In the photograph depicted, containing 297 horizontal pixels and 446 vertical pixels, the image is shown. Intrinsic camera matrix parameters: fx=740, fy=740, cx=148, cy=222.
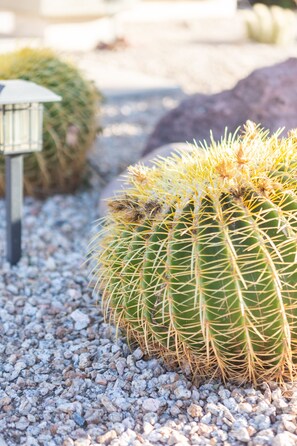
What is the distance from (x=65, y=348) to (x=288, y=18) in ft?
29.9

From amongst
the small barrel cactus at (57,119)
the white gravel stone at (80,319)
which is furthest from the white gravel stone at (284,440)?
the small barrel cactus at (57,119)

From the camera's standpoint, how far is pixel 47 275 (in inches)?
135

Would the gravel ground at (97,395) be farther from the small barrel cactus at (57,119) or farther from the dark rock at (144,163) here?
the small barrel cactus at (57,119)

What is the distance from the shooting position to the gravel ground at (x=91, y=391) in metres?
2.19

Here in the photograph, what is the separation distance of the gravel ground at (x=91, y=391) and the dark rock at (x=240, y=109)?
1574mm

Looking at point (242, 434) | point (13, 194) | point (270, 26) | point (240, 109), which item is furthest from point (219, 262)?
point (270, 26)

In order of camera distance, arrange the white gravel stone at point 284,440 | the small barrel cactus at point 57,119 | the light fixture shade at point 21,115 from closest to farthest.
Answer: the white gravel stone at point 284,440 → the light fixture shade at point 21,115 → the small barrel cactus at point 57,119

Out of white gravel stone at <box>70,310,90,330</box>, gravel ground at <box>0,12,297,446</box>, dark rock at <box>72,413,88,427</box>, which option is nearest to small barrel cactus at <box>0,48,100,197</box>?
gravel ground at <box>0,12,297,446</box>

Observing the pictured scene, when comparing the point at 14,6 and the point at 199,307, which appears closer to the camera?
the point at 199,307

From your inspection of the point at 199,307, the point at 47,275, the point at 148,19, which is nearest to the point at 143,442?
the point at 199,307

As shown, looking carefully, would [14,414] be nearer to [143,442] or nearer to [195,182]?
[143,442]

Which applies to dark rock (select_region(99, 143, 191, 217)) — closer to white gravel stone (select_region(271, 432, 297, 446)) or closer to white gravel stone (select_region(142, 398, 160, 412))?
white gravel stone (select_region(142, 398, 160, 412))

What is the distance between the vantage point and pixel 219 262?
7.25ft

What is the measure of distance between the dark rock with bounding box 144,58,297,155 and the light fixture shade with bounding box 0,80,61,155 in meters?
1.39
